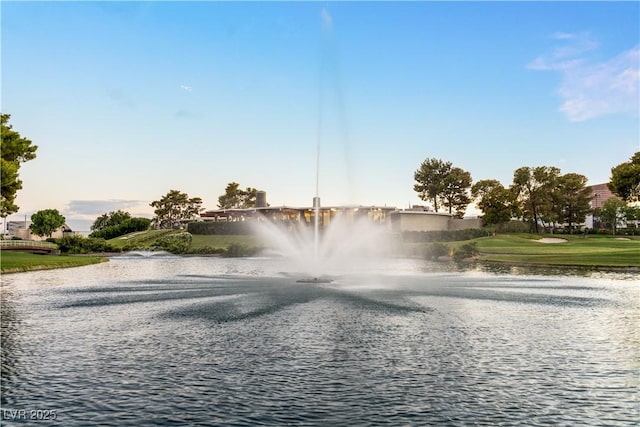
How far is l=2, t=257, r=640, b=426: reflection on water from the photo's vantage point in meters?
9.48

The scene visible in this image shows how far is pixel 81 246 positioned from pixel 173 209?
227 feet

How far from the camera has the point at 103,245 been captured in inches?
3297

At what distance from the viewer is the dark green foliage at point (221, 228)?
100 meters

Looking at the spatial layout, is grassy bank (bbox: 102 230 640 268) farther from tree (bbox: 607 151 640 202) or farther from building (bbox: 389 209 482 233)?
building (bbox: 389 209 482 233)

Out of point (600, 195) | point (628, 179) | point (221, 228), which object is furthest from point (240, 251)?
point (600, 195)

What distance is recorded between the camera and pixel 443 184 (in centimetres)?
11769

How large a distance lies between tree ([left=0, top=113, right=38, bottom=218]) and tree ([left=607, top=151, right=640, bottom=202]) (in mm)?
84792

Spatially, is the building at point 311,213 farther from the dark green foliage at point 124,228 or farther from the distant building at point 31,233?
the distant building at point 31,233

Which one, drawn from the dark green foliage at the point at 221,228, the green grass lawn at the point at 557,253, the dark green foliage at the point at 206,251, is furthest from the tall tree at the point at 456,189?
the dark green foliage at the point at 206,251

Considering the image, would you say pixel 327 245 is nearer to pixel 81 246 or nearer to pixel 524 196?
pixel 81 246

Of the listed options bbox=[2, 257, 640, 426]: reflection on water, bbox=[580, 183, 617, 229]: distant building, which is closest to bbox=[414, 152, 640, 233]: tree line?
bbox=[580, 183, 617, 229]: distant building

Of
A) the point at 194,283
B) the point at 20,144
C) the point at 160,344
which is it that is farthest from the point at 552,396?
the point at 20,144

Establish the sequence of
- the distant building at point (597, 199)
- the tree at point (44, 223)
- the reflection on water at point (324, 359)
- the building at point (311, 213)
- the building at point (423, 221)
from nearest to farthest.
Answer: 1. the reflection on water at point (324, 359)
2. the building at point (423, 221)
3. the building at point (311, 213)
4. the tree at point (44, 223)
5. the distant building at point (597, 199)

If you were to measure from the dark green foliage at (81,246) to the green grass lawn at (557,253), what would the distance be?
59819mm
